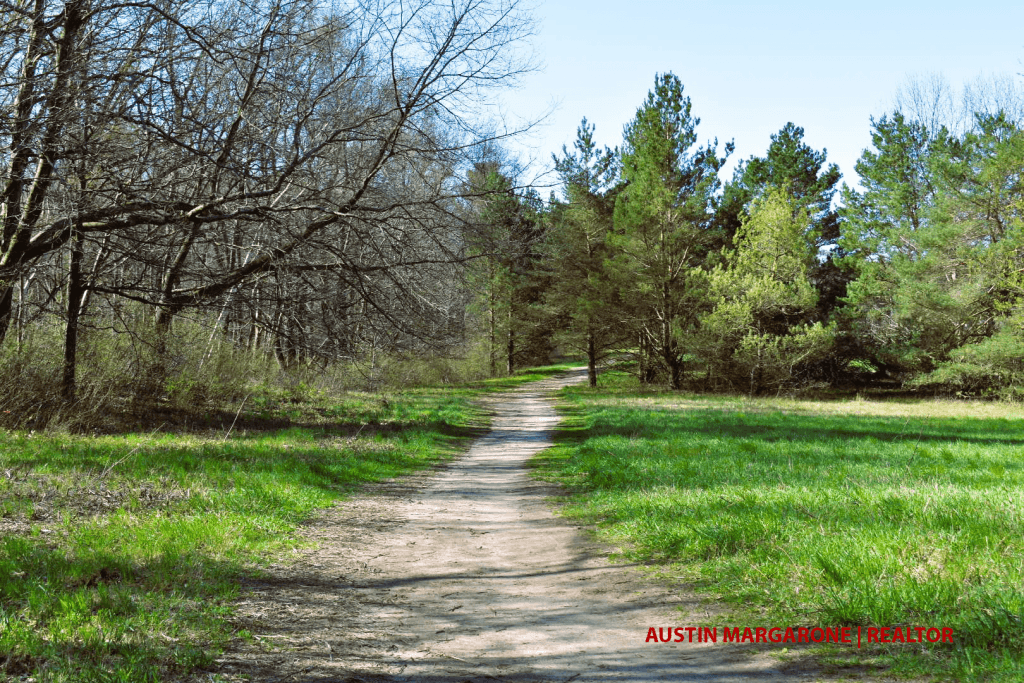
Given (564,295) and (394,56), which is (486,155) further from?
(564,295)

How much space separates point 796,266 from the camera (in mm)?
31438

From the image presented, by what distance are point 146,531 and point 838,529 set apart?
5664 mm

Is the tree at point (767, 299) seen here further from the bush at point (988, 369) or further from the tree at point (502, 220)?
the tree at point (502, 220)

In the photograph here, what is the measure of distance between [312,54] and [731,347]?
1039 inches

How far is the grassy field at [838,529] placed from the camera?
385 cm

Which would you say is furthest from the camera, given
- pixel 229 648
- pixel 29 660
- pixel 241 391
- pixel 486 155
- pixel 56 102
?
pixel 241 391

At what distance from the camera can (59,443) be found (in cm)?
977

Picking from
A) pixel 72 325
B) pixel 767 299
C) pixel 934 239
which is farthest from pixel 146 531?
pixel 934 239

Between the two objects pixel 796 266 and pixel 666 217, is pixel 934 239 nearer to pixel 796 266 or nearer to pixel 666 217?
pixel 796 266

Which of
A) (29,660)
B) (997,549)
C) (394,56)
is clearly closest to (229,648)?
(29,660)

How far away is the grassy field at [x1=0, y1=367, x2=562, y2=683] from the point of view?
3822mm

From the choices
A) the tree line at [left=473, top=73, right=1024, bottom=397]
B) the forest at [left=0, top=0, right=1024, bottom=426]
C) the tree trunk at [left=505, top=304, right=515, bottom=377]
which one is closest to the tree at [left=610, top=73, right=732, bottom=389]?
the tree line at [left=473, top=73, right=1024, bottom=397]

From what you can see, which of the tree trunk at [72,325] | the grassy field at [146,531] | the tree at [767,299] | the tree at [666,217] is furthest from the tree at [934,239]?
the tree trunk at [72,325]

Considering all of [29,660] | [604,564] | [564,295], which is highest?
[564,295]
